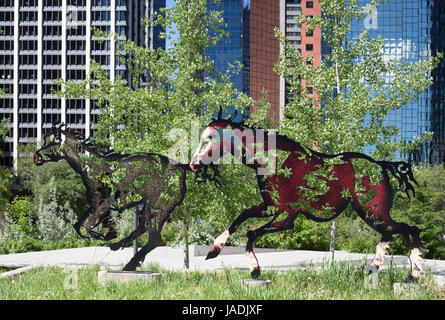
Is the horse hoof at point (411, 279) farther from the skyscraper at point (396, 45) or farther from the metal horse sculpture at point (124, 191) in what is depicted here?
the skyscraper at point (396, 45)

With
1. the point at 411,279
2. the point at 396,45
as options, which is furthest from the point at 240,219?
the point at 396,45

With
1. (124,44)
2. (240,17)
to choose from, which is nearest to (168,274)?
(124,44)

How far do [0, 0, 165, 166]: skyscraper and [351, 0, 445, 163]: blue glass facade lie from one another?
150ft

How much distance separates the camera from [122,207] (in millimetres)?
10523

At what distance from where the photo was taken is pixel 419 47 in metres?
99.2

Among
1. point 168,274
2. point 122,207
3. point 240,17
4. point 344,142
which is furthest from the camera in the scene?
point 240,17

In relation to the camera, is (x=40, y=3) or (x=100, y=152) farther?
(x=40, y=3)

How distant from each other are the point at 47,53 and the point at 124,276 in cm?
8008

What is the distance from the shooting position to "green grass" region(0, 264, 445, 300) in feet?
30.4

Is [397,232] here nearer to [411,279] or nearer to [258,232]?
[411,279]

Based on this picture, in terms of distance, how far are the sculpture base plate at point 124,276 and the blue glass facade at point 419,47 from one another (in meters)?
91.1
